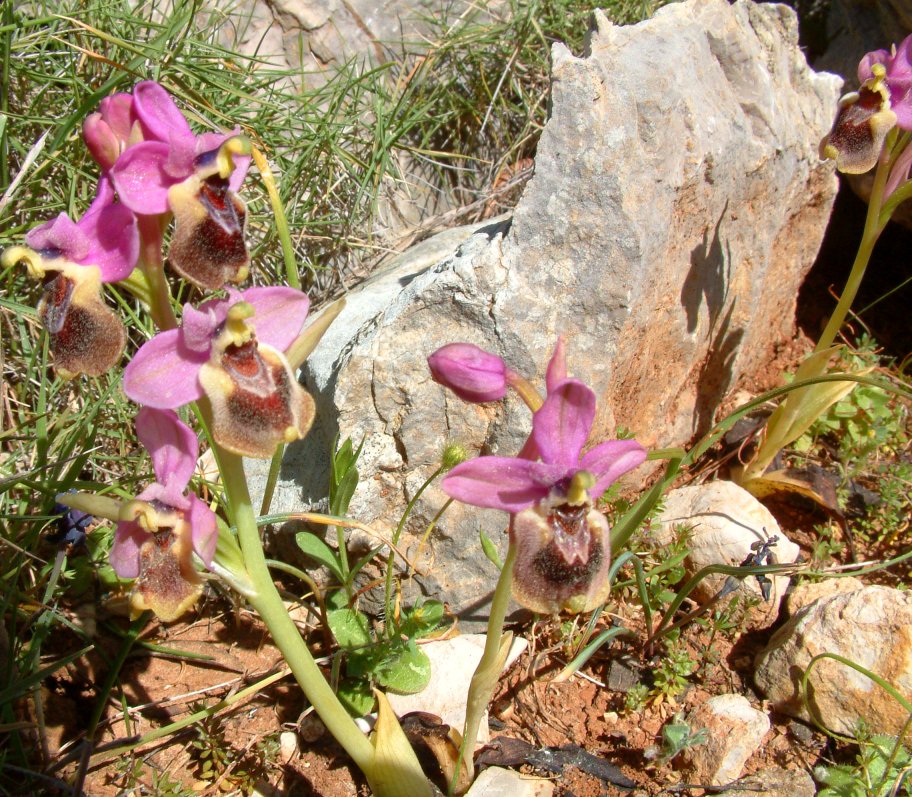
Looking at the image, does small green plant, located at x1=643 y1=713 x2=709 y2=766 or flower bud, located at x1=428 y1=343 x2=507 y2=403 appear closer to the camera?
flower bud, located at x1=428 y1=343 x2=507 y2=403

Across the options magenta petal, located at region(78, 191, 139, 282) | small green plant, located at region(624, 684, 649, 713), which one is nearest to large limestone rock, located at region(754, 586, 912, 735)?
small green plant, located at region(624, 684, 649, 713)

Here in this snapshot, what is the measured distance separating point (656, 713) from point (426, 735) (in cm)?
66

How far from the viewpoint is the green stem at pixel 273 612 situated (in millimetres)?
1589

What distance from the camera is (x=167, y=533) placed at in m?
1.53

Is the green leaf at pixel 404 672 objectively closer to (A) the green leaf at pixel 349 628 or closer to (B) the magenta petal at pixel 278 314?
(A) the green leaf at pixel 349 628

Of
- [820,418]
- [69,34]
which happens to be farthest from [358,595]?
[69,34]

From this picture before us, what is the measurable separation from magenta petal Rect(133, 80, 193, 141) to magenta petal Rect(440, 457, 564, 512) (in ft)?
2.55

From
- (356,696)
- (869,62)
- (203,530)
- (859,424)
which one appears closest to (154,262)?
(203,530)

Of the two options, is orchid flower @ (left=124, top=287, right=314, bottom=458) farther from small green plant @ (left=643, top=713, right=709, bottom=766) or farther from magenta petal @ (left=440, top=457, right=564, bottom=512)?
small green plant @ (left=643, top=713, right=709, bottom=766)

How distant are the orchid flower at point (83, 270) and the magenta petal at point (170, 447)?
0.46 ft

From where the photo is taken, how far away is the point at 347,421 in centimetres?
240

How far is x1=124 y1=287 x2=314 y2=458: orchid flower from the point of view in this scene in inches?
57.7

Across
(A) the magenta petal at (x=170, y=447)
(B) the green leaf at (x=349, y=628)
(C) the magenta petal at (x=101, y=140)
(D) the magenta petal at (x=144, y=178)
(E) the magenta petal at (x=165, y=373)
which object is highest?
(C) the magenta petal at (x=101, y=140)

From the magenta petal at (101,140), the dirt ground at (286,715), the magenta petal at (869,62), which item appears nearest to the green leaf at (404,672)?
the dirt ground at (286,715)
